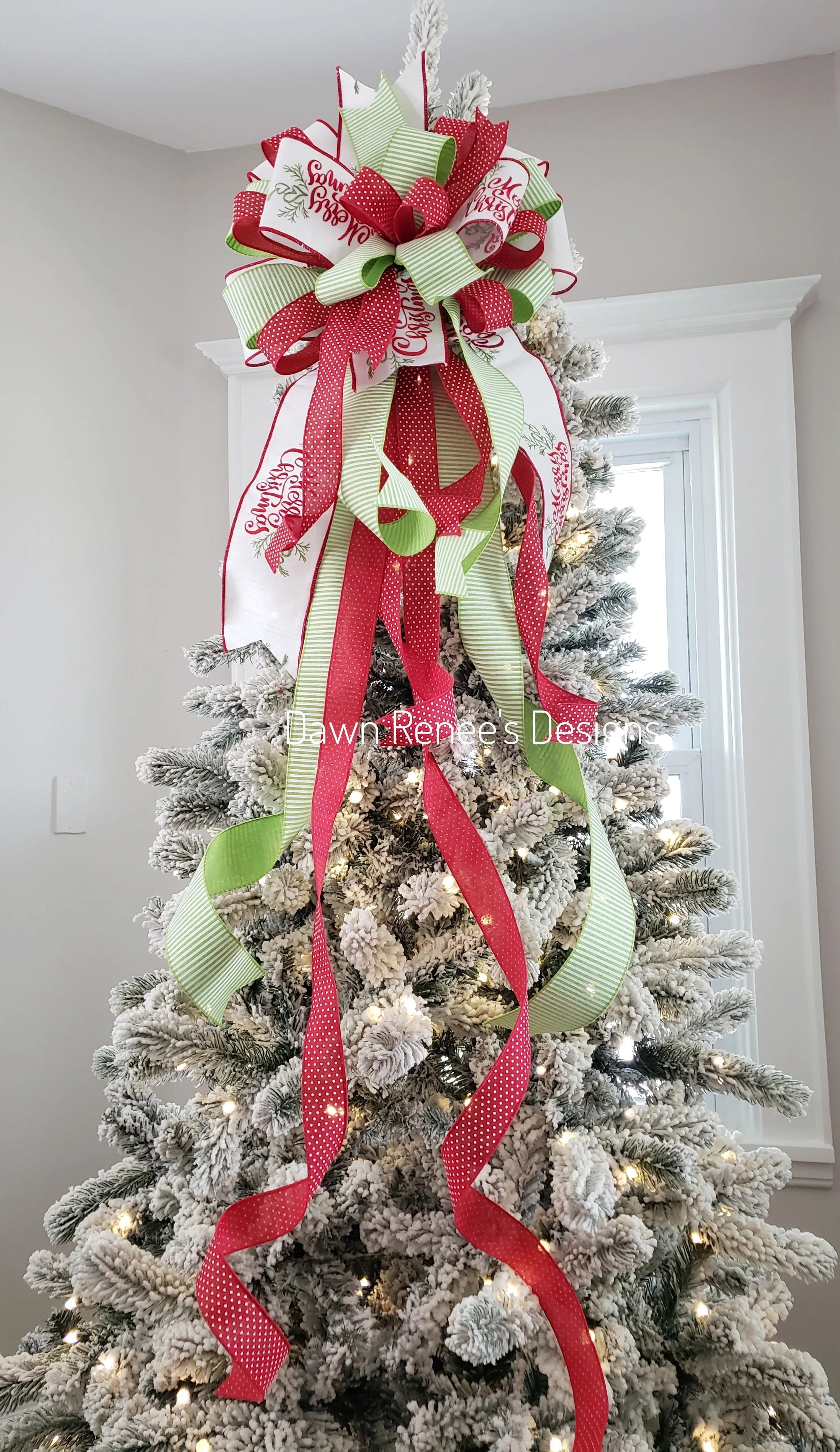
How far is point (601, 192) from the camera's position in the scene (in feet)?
5.17

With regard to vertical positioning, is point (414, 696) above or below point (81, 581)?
below

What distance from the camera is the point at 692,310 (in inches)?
59.7

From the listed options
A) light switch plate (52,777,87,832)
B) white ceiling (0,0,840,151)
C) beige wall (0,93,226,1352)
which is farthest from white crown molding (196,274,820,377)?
light switch plate (52,777,87,832)

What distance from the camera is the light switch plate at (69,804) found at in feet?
4.87

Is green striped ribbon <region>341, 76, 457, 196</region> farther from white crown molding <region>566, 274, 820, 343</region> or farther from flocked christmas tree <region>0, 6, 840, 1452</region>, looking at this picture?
white crown molding <region>566, 274, 820, 343</region>

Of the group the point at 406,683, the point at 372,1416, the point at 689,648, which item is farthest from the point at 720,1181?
the point at 689,648

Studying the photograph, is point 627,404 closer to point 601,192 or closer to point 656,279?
point 656,279

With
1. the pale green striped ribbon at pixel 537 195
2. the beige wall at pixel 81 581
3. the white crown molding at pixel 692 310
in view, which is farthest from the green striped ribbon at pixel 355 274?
the beige wall at pixel 81 581

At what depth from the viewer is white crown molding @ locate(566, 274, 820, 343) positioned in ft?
4.82

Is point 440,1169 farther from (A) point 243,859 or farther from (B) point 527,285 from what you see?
(B) point 527,285

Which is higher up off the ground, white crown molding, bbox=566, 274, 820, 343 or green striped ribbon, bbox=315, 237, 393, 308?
white crown molding, bbox=566, 274, 820, 343

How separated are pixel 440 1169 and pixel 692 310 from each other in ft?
4.74

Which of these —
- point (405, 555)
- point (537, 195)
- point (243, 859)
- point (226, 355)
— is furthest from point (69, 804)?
point (537, 195)

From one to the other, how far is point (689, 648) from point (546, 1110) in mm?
1155
